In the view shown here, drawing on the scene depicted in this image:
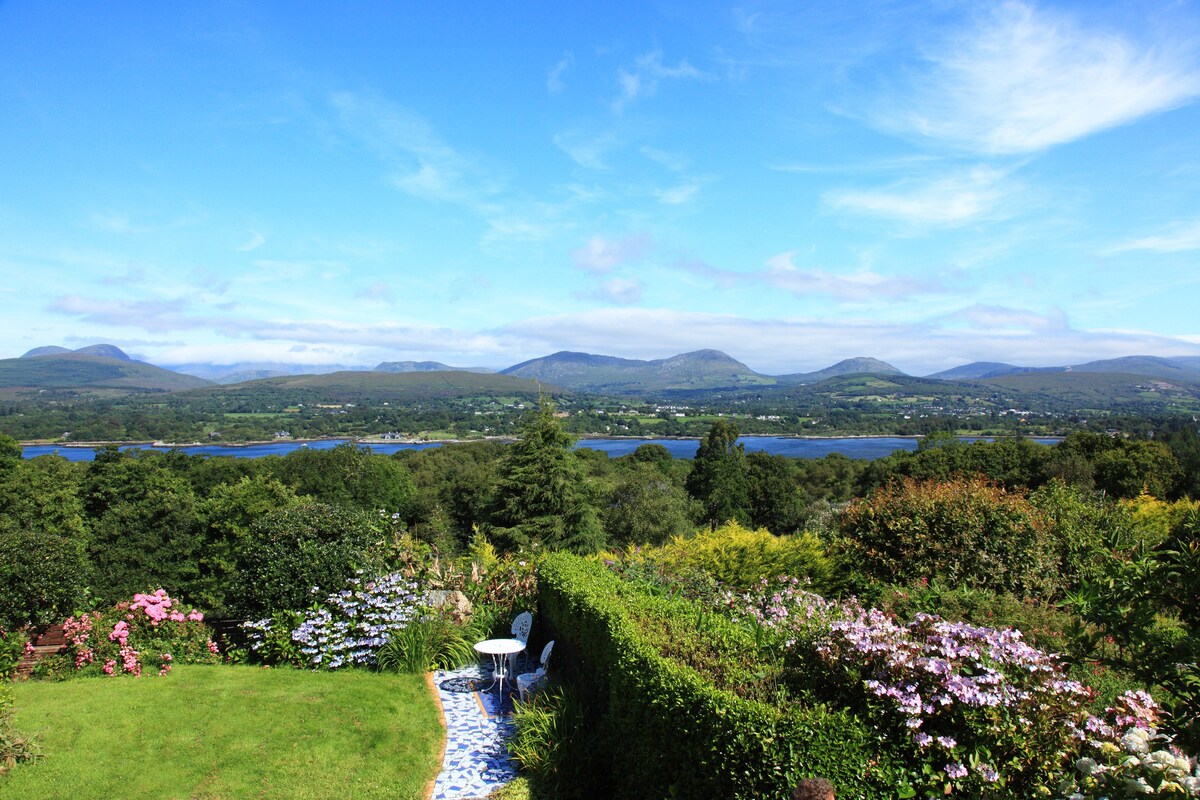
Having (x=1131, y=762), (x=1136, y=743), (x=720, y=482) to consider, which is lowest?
(x=720, y=482)

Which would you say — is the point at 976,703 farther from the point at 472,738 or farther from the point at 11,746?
the point at 11,746

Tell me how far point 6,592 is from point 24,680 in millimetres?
1007

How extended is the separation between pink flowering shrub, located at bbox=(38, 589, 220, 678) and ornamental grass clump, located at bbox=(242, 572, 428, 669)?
2.61ft

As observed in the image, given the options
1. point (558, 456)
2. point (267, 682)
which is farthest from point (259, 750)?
point (558, 456)

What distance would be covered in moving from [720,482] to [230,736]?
4312cm

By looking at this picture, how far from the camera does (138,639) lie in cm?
787

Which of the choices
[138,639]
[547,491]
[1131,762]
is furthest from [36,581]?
[547,491]

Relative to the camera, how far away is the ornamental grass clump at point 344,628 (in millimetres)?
7766

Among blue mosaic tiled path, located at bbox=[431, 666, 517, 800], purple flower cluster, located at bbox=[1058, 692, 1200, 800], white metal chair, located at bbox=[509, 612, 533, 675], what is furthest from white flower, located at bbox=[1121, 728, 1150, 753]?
white metal chair, located at bbox=[509, 612, 533, 675]

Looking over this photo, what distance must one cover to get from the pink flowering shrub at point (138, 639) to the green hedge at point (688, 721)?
4.95 m

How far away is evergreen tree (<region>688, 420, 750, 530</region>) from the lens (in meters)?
46.9

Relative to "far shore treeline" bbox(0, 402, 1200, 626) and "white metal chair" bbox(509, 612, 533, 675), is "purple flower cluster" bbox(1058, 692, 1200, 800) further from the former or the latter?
"far shore treeline" bbox(0, 402, 1200, 626)

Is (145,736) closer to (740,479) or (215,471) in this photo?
(215,471)

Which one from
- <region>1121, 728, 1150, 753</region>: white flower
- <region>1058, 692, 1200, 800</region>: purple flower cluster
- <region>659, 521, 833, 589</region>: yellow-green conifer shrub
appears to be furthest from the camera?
<region>659, 521, 833, 589</region>: yellow-green conifer shrub
